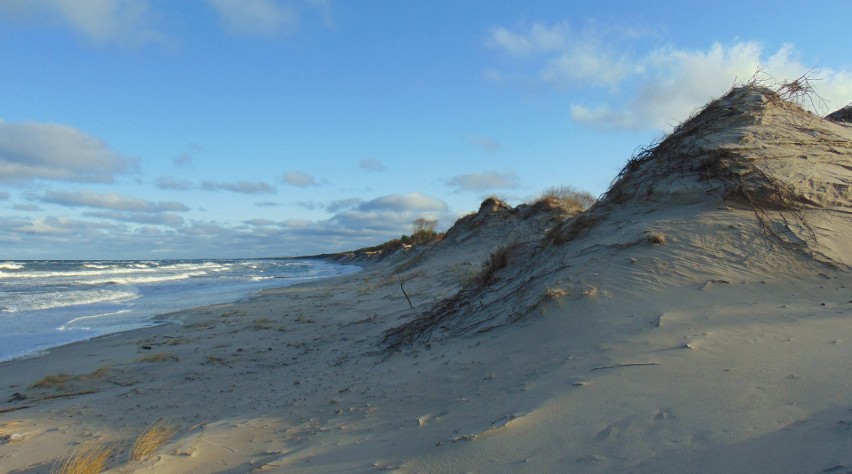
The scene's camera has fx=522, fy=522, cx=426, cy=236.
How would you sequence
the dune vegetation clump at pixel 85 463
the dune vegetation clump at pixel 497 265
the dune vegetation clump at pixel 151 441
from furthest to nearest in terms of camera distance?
the dune vegetation clump at pixel 497 265
the dune vegetation clump at pixel 151 441
the dune vegetation clump at pixel 85 463

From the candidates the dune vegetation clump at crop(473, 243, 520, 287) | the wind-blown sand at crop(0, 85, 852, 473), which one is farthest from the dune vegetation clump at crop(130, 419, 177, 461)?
the dune vegetation clump at crop(473, 243, 520, 287)

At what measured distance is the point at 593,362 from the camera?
400 cm

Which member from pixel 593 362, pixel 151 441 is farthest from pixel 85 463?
pixel 593 362

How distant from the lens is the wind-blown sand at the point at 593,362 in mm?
2979

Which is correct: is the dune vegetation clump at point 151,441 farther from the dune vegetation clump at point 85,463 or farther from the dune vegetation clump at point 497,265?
the dune vegetation clump at point 497,265

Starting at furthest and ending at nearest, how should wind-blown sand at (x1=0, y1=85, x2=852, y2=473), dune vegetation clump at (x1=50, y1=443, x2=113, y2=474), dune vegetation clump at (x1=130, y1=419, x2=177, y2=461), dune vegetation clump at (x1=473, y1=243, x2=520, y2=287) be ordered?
1. dune vegetation clump at (x1=473, y1=243, x2=520, y2=287)
2. dune vegetation clump at (x1=130, y1=419, x2=177, y2=461)
3. dune vegetation clump at (x1=50, y1=443, x2=113, y2=474)
4. wind-blown sand at (x1=0, y1=85, x2=852, y2=473)

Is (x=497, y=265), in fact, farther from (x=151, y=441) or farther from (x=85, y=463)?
(x=85, y=463)

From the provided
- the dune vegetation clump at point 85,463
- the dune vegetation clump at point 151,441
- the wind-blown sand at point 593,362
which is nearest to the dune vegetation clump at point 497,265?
the wind-blown sand at point 593,362

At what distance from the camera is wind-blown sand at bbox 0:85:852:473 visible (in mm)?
2979

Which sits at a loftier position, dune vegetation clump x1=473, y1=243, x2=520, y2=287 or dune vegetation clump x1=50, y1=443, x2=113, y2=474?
dune vegetation clump x1=473, y1=243, x2=520, y2=287

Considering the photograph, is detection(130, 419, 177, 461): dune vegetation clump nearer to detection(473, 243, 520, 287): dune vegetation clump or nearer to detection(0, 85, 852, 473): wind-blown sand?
detection(0, 85, 852, 473): wind-blown sand

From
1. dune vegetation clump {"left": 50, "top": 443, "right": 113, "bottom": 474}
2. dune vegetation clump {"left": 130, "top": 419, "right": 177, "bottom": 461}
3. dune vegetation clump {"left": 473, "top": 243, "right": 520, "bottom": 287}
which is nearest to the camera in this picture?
dune vegetation clump {"left": 50, "top": 443, "right": 113, "bottom": 474}

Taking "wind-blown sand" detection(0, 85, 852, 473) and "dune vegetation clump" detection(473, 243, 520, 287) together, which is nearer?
"wind-blown sand" detection(0, 85, 852, 473)

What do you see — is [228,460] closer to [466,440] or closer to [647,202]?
[466,440]
